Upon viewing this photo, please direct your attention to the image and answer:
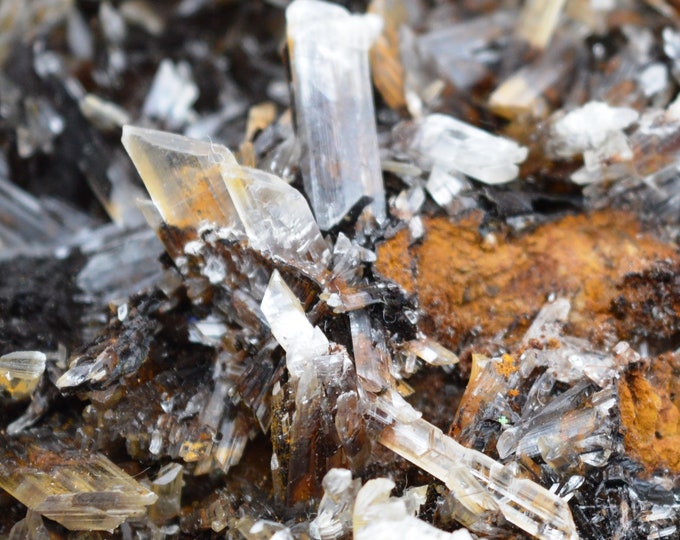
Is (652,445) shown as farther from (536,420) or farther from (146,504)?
(146,504)

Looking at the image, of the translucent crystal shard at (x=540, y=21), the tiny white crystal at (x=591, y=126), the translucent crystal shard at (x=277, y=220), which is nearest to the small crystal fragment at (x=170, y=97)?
the translucent crystal shard at (x=277, y=220)

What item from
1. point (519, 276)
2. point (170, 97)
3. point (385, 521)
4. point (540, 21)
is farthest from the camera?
point (170, 97)

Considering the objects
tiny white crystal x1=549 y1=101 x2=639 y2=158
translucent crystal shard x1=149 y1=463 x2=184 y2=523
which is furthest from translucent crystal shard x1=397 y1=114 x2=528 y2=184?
translucent crystal shard x1=149 y1=463 x2=184 y2=523

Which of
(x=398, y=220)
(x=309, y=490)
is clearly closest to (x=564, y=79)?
(x=398, y=220)

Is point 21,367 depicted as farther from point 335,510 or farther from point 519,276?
point 519,276

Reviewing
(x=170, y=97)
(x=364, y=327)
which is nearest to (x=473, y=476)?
(x=364, y=327)

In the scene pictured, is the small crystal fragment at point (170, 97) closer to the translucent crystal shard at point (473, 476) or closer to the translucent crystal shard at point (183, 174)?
the translucent crystal shard at point (183, 174)

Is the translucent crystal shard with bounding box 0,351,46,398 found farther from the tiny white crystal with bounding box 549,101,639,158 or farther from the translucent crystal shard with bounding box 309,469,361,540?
the tiny white crystal with bounding box 549,101,639,158
